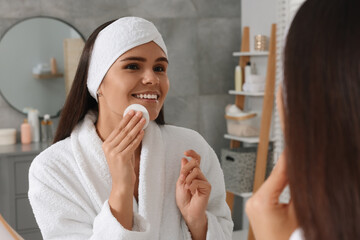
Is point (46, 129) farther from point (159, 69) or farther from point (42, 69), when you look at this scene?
point (159, 69)

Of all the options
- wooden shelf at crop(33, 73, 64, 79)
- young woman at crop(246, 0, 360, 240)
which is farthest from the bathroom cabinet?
young woman at crop(246, 0, 360, 240)

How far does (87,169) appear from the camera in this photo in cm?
147

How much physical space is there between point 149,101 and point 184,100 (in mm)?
2867

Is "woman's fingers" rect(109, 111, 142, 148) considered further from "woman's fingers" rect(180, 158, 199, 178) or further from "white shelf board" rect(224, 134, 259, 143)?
"white shelf board" rect(224, 134, 259, 143)

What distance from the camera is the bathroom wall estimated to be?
3.98m

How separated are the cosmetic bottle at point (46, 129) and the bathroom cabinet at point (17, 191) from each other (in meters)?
0.35

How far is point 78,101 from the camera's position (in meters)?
1.55

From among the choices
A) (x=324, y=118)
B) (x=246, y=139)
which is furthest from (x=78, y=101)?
(x=246, y=139)

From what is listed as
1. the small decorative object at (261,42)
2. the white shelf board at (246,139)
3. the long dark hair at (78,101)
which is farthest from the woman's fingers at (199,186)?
the small decorative object at (261,42)

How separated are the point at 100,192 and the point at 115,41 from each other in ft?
1.32

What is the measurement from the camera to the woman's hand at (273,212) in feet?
2.47

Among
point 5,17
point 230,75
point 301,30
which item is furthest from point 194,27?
point 301,30

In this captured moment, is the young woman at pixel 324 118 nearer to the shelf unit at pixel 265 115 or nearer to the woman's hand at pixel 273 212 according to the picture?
the woman's hand at pixel 273 212

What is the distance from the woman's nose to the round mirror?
2567 millimetres
